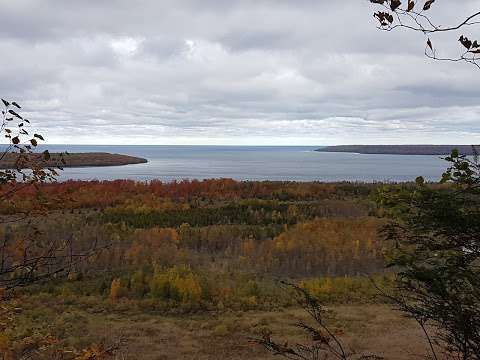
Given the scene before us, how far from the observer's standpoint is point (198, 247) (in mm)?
18125

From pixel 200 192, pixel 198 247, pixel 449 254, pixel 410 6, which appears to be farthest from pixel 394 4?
pixel 200 192

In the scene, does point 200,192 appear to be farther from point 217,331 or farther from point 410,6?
point 410,6

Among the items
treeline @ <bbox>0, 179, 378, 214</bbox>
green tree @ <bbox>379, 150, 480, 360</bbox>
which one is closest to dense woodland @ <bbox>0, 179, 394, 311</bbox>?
treeline @ <bbox>0, 179, 378, 214</bbox>

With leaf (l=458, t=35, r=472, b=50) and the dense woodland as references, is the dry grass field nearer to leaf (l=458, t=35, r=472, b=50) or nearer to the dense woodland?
the dense woodland

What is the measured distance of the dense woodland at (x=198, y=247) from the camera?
11672mm

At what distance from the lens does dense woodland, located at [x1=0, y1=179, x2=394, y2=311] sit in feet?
38.3

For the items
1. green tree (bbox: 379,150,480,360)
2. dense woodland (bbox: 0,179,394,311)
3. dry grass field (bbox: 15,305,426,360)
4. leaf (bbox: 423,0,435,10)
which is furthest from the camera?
dense woodland (bbox: 0,179,394,311)

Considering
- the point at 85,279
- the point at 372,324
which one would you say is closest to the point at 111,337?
the point at 85,279

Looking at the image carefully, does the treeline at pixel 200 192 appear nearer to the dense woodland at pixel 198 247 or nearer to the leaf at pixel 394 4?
the dense woodland at pixel 198 247

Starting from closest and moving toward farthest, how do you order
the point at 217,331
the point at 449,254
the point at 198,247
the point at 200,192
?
1. the point at 449,254
2. the point at 217,331
3. the point at 198,247
4. the point at 200,192

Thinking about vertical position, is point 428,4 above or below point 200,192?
above

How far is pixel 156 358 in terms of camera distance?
331 inches

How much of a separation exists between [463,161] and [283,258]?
1218 centimetres

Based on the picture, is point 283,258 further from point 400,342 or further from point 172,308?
point 400,342
